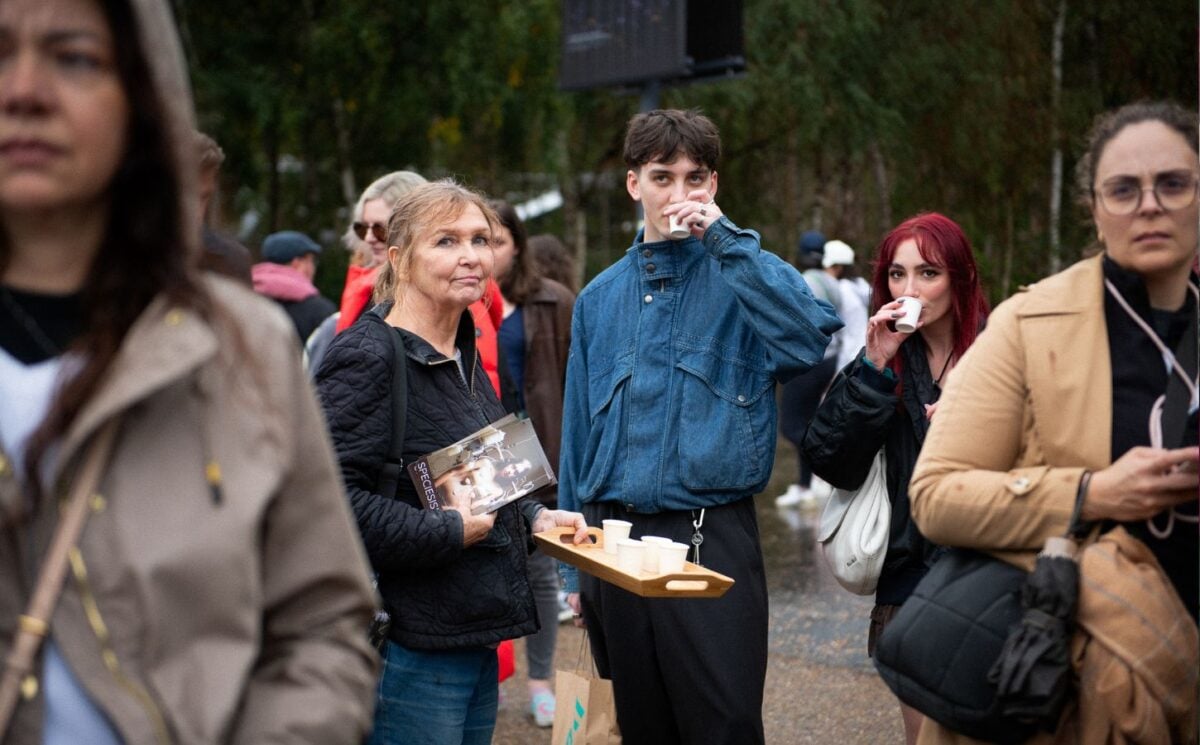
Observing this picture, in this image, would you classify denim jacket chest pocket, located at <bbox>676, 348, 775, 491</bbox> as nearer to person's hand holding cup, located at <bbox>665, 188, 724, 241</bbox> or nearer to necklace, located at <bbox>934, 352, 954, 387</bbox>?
person's hand holding cup, located at <bbox>665, 188, 724, 241</bbox>

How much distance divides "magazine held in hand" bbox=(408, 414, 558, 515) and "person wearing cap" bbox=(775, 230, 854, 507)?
5753 mm

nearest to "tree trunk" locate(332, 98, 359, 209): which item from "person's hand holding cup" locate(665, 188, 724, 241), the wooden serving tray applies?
"person's hand holding cup" locate(665, 188, 724, 241)

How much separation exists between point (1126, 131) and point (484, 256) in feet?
6.04

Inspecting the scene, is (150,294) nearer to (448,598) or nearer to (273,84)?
(448,598)

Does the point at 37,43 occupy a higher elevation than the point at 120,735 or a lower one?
higher

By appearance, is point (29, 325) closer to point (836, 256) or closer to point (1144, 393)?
point (1144, 393)

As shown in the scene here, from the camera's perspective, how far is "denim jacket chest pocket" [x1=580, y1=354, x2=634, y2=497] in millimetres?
4312

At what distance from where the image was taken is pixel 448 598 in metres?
3.93

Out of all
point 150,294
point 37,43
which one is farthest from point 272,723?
point 37,43

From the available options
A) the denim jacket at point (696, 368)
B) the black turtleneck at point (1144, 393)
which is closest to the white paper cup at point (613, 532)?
the denim jacket at point (696, 368)

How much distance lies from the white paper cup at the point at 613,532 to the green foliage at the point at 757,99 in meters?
16.0

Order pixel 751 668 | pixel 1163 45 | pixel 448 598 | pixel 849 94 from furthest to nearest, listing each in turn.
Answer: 1. pixel 849 94
2. pixel 1163 45
3. pixel 751 668
4. pixel 448 598

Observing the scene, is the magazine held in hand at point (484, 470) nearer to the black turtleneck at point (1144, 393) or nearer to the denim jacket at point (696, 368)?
the denim jacket at point (696, 368)

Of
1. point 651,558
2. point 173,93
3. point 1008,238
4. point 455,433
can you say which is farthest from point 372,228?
point 1008,238
